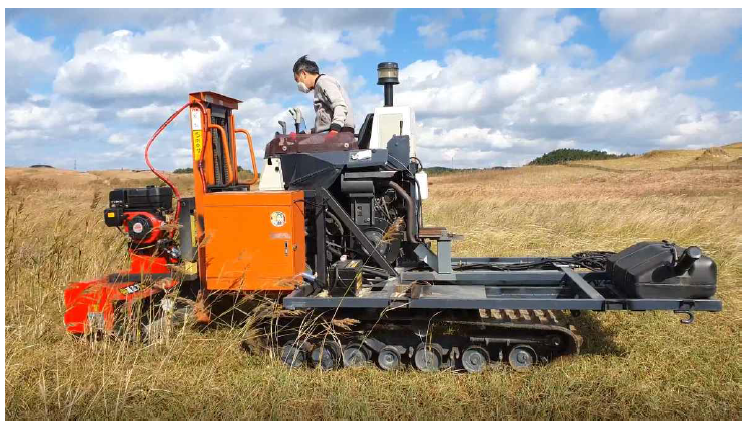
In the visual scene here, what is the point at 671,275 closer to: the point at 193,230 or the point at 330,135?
the point at 330,135

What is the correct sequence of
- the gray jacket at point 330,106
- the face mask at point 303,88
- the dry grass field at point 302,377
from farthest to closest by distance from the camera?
the face mask at point 303,88, the gray jacket at point 330,106, the dry grass field at point 302,377

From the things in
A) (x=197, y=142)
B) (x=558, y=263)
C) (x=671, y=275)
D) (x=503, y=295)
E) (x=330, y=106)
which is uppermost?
(x=330, y=106)

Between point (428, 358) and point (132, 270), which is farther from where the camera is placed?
point (132, 270)

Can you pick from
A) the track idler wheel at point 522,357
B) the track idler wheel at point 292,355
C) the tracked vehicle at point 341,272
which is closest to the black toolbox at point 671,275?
the tracked vehicle at point 341,272

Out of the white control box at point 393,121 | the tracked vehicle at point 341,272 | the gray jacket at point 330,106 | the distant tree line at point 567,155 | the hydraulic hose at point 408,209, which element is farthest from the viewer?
the distant tree line at point 567,155

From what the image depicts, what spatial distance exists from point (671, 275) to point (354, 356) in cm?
244

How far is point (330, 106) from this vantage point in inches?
227

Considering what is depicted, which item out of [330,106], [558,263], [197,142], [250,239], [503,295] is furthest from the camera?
[558,263]

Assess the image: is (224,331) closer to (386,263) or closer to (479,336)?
(386,263)

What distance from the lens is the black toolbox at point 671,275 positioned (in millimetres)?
4324

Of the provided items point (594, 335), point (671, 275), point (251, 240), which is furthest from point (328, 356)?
point (671, 275)

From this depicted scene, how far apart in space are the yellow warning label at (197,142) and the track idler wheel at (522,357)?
3032 millimetres

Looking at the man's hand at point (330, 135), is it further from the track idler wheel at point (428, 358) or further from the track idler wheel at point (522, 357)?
the track idler wheel at point (522, 357)

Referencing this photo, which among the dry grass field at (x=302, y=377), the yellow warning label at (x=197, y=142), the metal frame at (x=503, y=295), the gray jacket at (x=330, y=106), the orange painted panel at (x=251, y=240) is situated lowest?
the dry grass field at (x=302, y=377)
